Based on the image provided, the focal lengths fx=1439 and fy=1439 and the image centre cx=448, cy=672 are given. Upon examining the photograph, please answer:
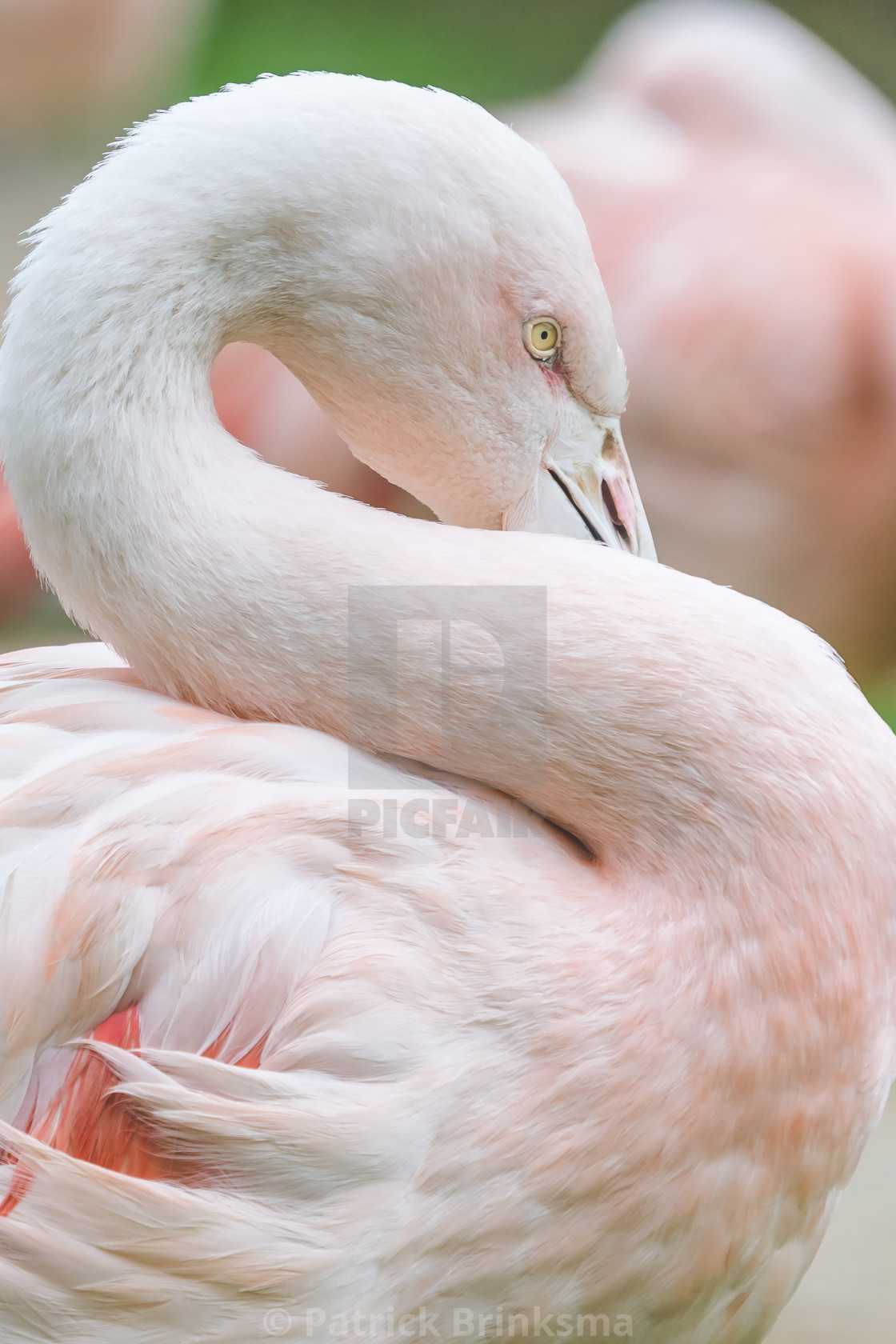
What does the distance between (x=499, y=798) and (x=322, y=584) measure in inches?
9.0

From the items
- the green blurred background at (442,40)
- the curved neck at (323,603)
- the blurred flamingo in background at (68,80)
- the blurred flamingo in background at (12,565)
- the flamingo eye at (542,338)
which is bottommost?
the blurred flamingo in background at (12,565)

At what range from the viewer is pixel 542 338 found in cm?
126

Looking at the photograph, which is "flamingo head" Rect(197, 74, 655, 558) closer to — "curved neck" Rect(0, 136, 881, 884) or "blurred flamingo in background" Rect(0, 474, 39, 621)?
"curved neck" Rect(0, 136, 881, 884)

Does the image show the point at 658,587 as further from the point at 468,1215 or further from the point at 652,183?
the point at 652,183

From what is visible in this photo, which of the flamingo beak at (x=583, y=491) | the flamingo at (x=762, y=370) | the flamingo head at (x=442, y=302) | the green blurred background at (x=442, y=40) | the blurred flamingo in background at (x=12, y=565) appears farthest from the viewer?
the green blurred background at (x=442, y=40)

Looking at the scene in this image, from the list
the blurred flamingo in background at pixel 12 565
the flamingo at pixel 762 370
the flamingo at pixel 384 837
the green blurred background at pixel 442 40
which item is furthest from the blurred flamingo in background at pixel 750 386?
the green blurred background at pixel 442 40

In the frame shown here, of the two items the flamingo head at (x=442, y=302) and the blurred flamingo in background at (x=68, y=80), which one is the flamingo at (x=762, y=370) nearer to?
the flamingo head at (x=442, y=302)

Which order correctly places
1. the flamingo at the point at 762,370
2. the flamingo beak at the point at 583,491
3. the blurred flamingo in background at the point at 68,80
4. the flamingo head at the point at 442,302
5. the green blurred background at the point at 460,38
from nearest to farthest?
the flamingo head at the point at 442,302, the flamingo beak at the point at 583,491, the flamingo at the point at 762,370, the blurred flamingo in background at the point at 68,80, the green blurred background at the point at 460,38

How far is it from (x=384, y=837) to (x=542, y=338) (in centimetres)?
47

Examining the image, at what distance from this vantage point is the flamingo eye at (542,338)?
1.24 m

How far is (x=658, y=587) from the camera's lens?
3.93ft

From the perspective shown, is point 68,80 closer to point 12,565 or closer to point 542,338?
point 12,565

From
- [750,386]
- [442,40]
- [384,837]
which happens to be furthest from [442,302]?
[442,40]

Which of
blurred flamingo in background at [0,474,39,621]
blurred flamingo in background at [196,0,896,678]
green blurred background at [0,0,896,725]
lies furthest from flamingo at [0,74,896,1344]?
green blurred background at [0,0,896,725]
